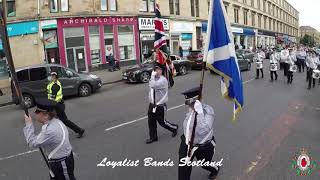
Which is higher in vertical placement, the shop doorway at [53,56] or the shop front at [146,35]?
the shop front at [146,35]

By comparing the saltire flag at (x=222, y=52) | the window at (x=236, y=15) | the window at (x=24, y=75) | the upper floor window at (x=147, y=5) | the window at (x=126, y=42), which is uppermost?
the window at (x=236, y=15)

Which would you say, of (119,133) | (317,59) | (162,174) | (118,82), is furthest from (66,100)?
(317,59)

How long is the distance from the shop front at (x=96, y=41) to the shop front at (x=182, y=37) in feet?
18.3

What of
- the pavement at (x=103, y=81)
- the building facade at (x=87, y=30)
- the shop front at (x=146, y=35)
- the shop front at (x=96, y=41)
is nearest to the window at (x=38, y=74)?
the pavement at (x=103, y=81)

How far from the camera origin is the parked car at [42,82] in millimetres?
15023

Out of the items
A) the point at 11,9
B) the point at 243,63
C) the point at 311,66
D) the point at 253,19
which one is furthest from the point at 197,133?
the point at 253,19

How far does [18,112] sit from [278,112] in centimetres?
968

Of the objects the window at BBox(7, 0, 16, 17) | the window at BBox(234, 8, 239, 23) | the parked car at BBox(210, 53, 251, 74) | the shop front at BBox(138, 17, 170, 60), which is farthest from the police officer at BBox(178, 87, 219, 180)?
the window at BBox(234, 8, 239, 23)

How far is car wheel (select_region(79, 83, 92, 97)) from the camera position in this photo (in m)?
16.6

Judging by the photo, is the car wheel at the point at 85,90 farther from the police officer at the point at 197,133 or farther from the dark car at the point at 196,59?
the police officer at the point at 197,133

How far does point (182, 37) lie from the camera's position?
119 ft

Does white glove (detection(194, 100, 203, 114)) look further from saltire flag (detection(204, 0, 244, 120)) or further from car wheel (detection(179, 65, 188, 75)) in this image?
car wheel (detection(179, 65, 188, 75))

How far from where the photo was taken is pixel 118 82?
21.4m

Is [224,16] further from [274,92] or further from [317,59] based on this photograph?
[317,59]
